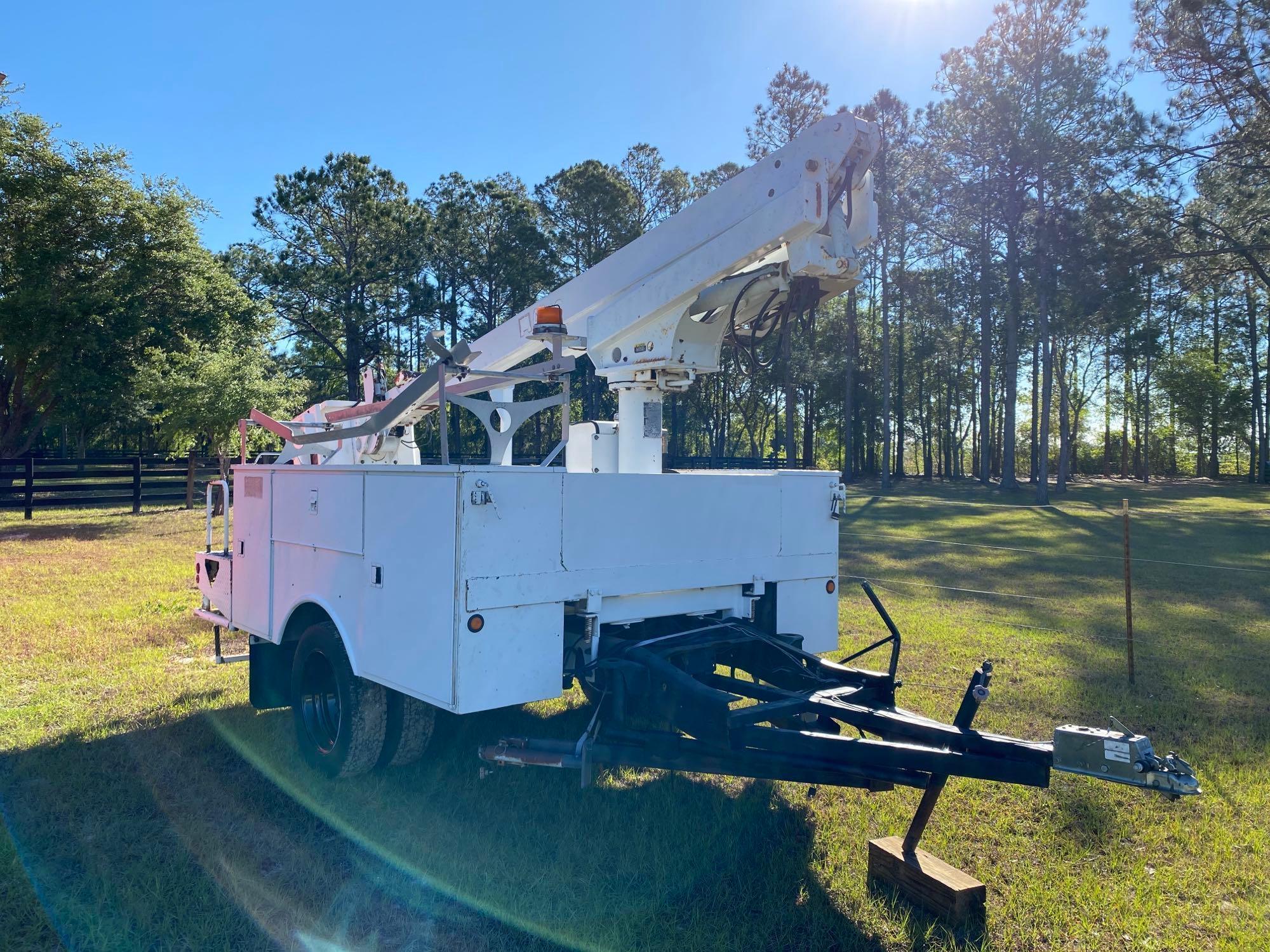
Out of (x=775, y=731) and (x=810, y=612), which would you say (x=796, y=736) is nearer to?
(x=775, y=731)

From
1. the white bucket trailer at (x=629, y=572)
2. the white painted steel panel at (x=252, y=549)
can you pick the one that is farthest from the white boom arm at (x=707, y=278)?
Result: the white painted steel panel at (x=252, y=549)

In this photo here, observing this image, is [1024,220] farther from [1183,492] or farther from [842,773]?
[842,773]

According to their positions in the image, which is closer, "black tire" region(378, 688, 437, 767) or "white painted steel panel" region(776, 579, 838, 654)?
"black tire" region(378, 688, 437, 767)

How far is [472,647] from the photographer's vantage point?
3.32 m

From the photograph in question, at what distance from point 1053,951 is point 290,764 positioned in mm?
3868

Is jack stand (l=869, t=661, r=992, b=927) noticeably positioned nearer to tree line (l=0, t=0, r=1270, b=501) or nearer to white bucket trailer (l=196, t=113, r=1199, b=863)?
white bucket trailer (l=196, t=113, r=1199, b=863)

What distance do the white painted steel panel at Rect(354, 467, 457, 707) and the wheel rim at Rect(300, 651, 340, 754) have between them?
2.10 feet

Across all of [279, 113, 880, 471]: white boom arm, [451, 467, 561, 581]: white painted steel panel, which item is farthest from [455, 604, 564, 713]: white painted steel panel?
[279, 113, 880, 471]: white boom arm

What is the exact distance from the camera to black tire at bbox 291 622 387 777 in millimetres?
4090

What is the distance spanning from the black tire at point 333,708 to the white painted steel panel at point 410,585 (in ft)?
1.01

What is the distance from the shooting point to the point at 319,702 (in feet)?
14.8

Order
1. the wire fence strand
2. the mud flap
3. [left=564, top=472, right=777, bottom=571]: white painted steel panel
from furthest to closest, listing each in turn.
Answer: the wire fence strand → the mud flap → [left=564, top=472, right=777, bottom=571]: white painted steel panel

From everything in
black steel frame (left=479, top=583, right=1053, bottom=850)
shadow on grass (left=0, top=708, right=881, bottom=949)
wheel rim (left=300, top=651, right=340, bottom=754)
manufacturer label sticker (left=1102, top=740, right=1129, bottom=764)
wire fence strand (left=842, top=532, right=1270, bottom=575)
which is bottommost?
shadow on grass (left=0, top=708, right=881, bottom=949)

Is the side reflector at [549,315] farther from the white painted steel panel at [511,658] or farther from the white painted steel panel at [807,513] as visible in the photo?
the white painted steel panel at [511,658]
